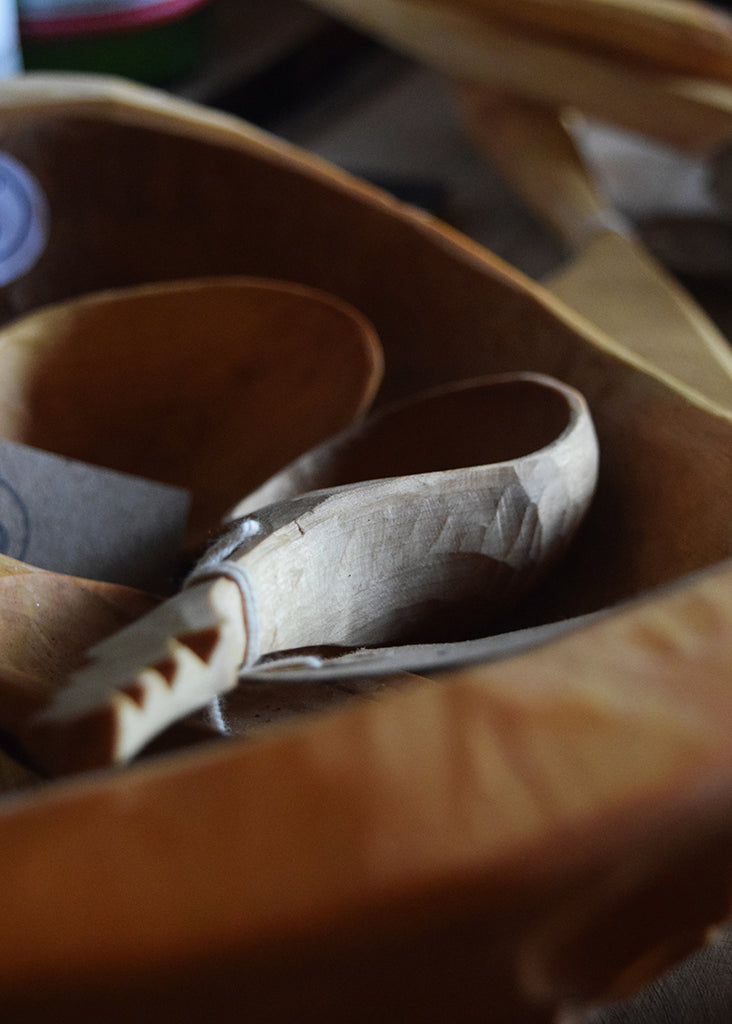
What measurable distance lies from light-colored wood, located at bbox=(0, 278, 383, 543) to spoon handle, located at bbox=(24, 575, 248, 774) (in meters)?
0.13

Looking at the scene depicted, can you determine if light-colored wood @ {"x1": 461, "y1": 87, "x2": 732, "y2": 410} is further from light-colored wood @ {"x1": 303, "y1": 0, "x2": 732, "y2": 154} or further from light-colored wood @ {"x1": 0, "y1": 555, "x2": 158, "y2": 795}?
light-colored wood @ {"x1": 0, "y1": 555, "x2": 158, "y2": 795}

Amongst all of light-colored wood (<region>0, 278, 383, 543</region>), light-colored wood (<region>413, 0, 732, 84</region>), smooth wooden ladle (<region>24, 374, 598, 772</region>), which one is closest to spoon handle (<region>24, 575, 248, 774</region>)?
smooth wooden ladle (<region>24, 374, 598, 772</region>)

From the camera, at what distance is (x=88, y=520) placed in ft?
0.85

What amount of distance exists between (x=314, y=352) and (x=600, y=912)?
206mm

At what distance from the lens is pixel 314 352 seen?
30 cm

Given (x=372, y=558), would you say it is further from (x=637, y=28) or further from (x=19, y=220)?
(x=637, y=28)

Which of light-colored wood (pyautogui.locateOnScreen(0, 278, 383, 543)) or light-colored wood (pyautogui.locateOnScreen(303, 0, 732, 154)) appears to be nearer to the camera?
light-colored wood (pyautogui.locateOnScreen(0, 278, 383, 543))

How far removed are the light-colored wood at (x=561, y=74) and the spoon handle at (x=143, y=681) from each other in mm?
412

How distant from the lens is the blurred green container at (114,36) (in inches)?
20.5

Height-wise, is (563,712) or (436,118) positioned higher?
(563,712)

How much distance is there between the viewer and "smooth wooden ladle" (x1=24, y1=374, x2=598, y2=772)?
15cm

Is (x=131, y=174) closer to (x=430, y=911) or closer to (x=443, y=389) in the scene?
(x=443, y=389)

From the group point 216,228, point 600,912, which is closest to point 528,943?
point 600,912

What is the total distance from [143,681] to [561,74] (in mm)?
448
